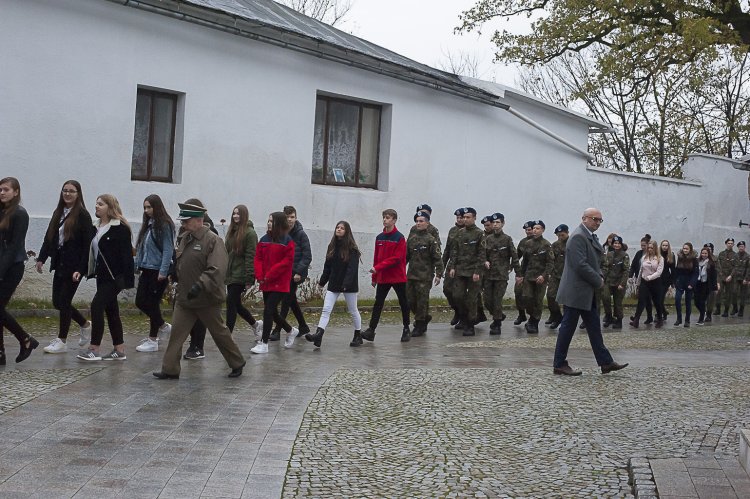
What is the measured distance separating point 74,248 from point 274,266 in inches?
95.9

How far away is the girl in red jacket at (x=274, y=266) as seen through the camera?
39.7ft

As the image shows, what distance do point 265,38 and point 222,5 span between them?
3.43 feet

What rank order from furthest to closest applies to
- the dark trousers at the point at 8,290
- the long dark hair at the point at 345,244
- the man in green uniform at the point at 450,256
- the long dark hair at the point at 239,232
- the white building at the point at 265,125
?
the white building at the point at 265,125, the man in green uniform at the point at 450,256, the long dark hair at the point at 345,244, the long dark hair at the point at 239,232, the dark trousers at the point at 8,290

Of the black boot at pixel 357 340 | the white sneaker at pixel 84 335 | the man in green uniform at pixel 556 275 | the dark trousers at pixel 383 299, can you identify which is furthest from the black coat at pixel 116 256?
the man in green uniform at pixel 556 275

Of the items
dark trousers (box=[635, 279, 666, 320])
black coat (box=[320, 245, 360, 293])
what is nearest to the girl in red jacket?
black coat (box=[320, 245, 360, 293])

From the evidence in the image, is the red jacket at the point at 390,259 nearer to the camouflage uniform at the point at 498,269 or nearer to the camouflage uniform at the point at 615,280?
the camouflage uniform at the point at 498,269

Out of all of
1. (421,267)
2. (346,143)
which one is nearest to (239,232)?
(421,267)

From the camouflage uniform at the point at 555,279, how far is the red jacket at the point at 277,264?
6.64 metres

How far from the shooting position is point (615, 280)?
1917cm

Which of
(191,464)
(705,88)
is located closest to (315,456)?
(191,464)

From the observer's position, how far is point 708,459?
656 cm

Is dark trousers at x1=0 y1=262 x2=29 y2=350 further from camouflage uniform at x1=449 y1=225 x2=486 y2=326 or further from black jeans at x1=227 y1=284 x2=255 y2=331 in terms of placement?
camouflage uniform at x1=449 y1=225 x2=486 y2=326

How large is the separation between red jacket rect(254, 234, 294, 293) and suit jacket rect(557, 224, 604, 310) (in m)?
3.19

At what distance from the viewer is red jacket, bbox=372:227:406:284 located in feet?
46.5
